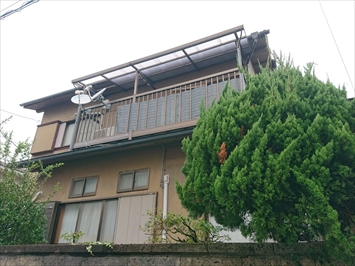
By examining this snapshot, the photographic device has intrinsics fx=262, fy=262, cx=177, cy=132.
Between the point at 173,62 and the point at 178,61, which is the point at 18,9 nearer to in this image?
the point at 173,62

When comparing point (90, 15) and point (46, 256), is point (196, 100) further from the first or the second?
point (90, 15)

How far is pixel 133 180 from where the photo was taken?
6.17 metres

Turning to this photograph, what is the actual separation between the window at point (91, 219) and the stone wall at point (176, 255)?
7.95 feet

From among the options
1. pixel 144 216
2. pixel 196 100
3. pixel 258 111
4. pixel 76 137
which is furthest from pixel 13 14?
pixel 258 111

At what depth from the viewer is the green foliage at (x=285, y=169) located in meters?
2.17

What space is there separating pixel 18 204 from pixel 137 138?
2635 mm

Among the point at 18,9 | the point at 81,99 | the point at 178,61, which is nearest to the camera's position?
the point at 81,99

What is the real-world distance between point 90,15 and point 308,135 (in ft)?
27.5

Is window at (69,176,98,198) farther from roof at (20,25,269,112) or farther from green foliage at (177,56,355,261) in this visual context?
green foliage at (177,56,355,261)

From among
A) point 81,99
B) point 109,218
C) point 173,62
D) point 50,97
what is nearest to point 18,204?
point 109,218

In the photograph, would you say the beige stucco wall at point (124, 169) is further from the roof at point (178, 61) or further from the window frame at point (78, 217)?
the roof at point (178, 61)

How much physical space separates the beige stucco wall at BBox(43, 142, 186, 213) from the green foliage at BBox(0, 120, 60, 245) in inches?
58.0

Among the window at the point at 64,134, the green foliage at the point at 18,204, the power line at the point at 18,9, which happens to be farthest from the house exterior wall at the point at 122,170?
the power line at the point at 18,9

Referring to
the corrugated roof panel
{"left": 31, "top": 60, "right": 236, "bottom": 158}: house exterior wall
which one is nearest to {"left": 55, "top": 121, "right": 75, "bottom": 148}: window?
{"left": 31, "top": 60, "right": 236, "bottom": 158}: house exterior wall
